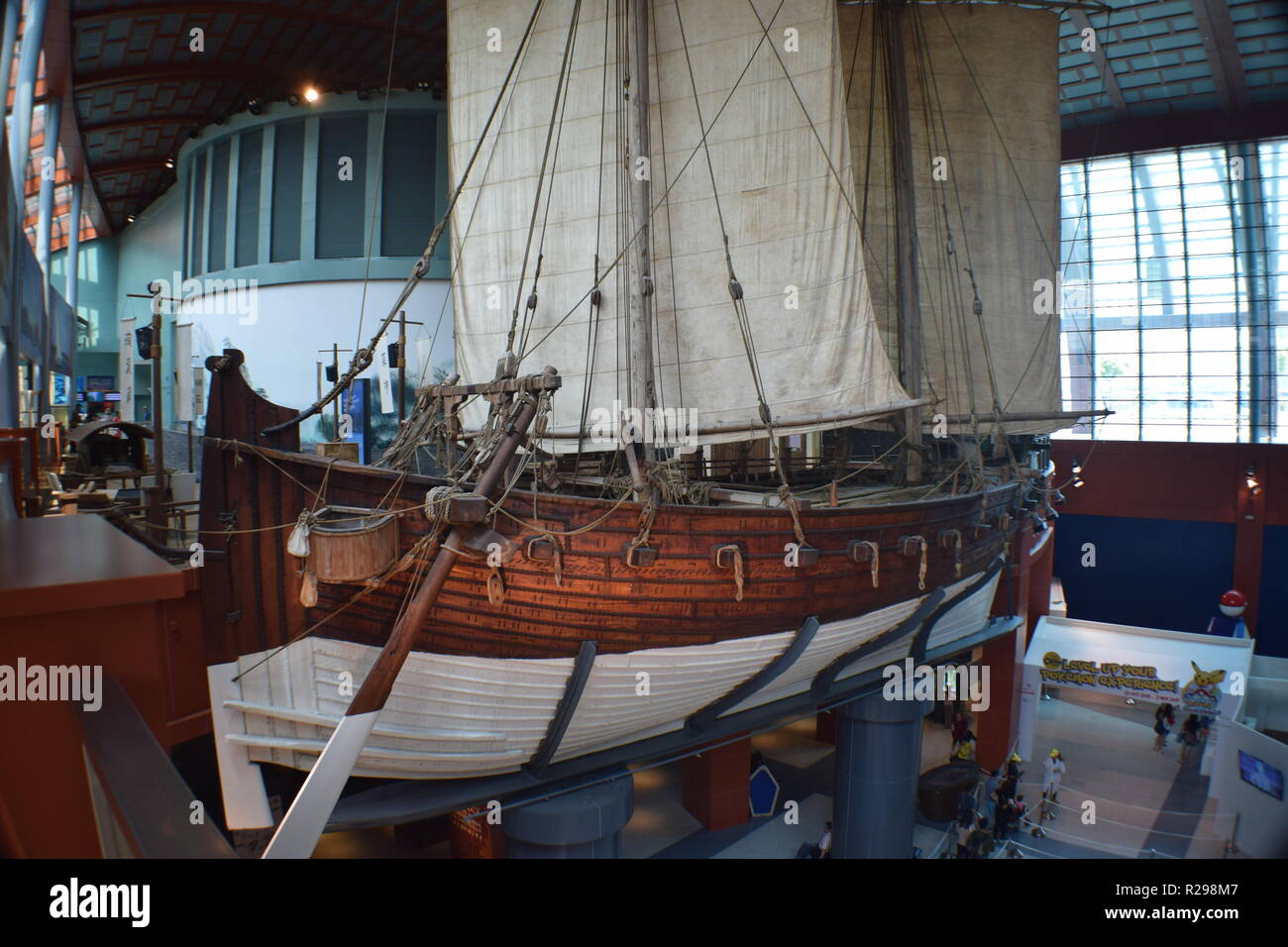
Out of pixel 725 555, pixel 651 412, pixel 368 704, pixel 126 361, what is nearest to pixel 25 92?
pixel 126 361

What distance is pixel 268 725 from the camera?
500cm

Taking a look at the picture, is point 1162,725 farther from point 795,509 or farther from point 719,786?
point 795,509

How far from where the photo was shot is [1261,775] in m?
9.20

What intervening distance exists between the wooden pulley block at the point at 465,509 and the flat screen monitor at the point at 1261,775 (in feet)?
31.3

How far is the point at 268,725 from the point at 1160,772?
1481cm

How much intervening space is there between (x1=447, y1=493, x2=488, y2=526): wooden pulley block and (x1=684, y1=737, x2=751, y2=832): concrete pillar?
7.37 meters

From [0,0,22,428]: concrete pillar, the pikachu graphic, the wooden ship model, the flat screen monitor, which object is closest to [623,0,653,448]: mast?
the wooden ship model

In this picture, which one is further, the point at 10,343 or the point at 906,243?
the point at 906,243

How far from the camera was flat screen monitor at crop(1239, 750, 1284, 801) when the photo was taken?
883 centimetres

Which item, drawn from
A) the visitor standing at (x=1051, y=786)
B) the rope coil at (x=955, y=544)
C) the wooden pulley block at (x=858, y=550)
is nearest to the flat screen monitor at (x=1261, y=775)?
the visitor standing at (x=1051, y=786)

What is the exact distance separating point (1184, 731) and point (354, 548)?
1574cm

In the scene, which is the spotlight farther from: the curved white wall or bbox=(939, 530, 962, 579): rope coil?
the curved white wall

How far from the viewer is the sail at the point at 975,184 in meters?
12.7
